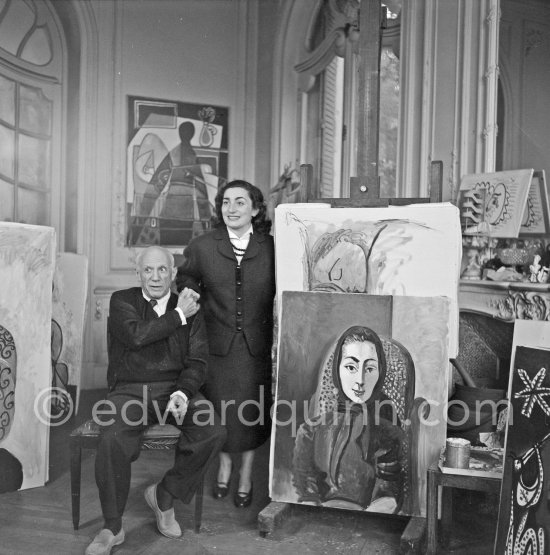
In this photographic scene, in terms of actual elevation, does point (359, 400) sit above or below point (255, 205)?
below

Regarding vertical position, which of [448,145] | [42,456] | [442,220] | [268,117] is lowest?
[42,456]

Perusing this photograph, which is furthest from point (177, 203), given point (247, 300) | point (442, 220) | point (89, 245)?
point (442, 220)

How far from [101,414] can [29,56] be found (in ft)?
11.4

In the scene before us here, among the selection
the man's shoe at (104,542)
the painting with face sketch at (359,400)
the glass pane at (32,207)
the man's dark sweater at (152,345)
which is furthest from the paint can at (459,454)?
the glass pane at (32,207)

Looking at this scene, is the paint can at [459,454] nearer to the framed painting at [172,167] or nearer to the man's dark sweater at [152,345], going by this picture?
the man's dark sweater at [152,345]

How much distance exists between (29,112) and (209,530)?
12.0ft

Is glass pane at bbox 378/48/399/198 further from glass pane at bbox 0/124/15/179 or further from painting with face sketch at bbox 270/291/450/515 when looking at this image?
glass pane at bbox 0/124/15/179

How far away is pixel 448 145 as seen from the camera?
3930 mm

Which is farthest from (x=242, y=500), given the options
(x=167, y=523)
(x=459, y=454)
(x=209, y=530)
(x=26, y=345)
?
(x=26, y=345)

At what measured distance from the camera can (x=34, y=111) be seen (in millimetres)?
5293

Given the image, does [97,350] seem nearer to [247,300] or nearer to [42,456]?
[42,456]

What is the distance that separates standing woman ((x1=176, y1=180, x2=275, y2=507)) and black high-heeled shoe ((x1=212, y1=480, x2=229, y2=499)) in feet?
0.36

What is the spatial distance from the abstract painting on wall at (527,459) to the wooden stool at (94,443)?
3.54 feet

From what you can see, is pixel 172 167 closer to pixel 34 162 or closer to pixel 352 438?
pixel 34 162
